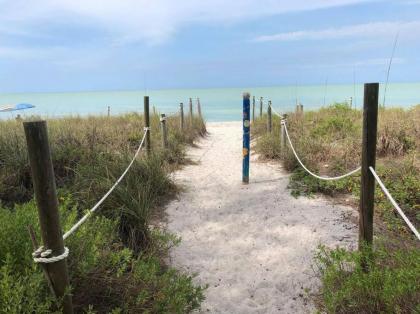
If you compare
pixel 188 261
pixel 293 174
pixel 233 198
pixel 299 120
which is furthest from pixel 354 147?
pixel 188 261

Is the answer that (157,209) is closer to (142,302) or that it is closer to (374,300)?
(142,302)

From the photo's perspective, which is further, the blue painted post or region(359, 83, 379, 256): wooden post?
the blue painted post

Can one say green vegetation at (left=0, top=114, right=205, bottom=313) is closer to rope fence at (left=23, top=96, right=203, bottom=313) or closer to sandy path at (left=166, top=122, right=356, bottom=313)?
rope fence at (left=23, top=96, right=203, bottom=313)

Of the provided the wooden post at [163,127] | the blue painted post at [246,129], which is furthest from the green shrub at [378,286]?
the wooden post at [163,127]

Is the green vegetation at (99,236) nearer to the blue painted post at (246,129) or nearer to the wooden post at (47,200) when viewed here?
the wooden post at (47,200)

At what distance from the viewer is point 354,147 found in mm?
7164

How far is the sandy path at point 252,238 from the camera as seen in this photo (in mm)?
3486

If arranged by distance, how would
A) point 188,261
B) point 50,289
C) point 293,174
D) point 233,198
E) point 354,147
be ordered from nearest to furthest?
point 50,289 < point 188,261 < point 233,198 < point 293,174 < point 354,147

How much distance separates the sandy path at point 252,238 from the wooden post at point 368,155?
762 mm

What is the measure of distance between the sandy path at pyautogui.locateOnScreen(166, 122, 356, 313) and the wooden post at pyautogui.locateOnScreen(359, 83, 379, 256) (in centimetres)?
76

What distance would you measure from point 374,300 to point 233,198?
351 centimetres

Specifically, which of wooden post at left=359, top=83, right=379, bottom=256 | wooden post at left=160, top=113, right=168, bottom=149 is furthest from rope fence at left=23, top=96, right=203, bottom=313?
wooden post at left=160, top=113, right=168, bottom=149

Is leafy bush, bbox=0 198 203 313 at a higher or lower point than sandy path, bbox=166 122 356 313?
higher

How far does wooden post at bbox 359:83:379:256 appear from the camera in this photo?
9.90 feet
